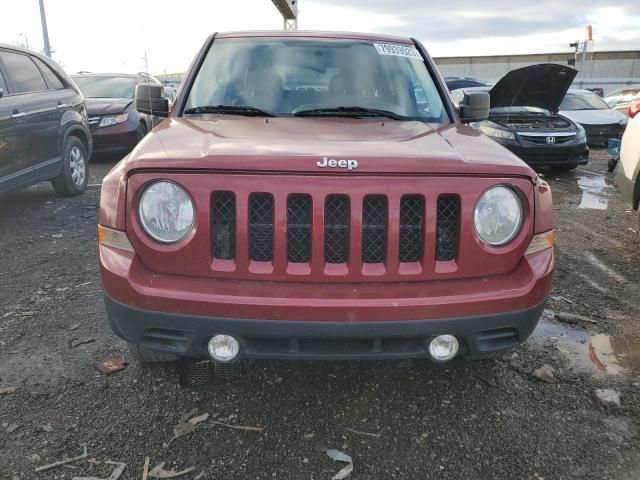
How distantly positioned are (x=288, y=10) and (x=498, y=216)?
24.2 meters

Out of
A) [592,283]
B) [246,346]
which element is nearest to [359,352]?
[246,346]

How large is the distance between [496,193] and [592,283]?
8.48 ft

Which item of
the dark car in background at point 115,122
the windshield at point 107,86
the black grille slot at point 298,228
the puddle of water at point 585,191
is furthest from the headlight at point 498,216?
the windshield at point 107,86

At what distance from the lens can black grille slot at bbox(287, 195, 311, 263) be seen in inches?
81.2

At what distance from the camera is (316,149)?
7.09ft

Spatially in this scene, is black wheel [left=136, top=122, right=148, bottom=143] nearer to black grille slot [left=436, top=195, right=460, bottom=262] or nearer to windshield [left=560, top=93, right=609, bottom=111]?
black grille slot [left=436, top=195, right=460, bottom=262]

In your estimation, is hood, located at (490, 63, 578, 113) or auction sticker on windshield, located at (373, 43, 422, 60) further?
hood, located at (490, 63, 578, 113)

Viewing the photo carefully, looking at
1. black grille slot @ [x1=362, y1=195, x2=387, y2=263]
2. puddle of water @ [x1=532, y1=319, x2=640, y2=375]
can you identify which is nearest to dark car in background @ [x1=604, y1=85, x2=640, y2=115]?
puddle of water @ [x1=532, y1=319, x2=640, y2=375]

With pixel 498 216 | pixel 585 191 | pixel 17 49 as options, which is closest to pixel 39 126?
pixel 17 49

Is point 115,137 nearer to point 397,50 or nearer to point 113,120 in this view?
point 113,120

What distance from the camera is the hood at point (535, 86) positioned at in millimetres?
6434

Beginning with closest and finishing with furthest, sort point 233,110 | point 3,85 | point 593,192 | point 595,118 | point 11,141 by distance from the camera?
point 233,110, point 11,141, point 3,85, point 593,192, point 595,118

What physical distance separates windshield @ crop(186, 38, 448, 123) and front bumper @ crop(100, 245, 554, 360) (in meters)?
1.32

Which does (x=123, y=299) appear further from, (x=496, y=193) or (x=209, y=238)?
(x=496, y=193)
